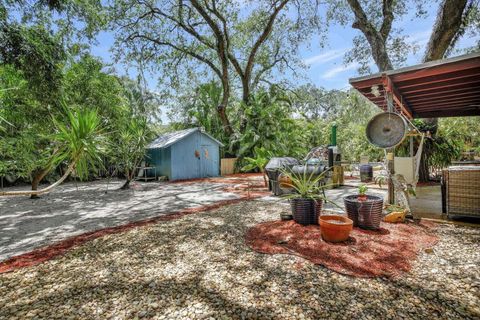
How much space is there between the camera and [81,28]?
9383 millimetres

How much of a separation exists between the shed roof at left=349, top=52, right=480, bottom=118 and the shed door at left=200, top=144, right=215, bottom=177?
10.4 m

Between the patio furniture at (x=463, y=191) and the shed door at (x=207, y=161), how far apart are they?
1239 centimetres

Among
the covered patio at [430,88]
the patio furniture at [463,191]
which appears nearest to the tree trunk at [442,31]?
the covered patio at [430,88]

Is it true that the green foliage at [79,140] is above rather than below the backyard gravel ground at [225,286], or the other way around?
above

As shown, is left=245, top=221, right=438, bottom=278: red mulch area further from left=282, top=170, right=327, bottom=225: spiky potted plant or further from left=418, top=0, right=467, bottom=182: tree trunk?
left=418, top=0, right=467, bottom=182: tree trunk

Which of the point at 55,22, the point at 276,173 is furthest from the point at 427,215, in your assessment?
the point at 55,22

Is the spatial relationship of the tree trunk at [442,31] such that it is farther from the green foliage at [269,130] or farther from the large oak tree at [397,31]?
the green foliage at [269,130]

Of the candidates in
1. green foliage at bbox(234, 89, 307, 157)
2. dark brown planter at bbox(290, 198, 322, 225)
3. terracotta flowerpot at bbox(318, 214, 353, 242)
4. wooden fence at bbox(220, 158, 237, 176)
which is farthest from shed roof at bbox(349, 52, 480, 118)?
wooden fence at bbox(220, 158, 237, 176)

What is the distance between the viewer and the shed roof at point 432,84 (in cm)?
386

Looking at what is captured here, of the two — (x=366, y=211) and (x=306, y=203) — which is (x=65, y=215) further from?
(x=366, y=211)

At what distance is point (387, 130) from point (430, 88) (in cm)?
214

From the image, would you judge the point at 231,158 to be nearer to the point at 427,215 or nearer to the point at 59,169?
the point at 59,169

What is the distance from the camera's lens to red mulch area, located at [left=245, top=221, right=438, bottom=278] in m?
2.68

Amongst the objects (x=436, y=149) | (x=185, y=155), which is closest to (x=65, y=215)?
(x=185, y=155)
